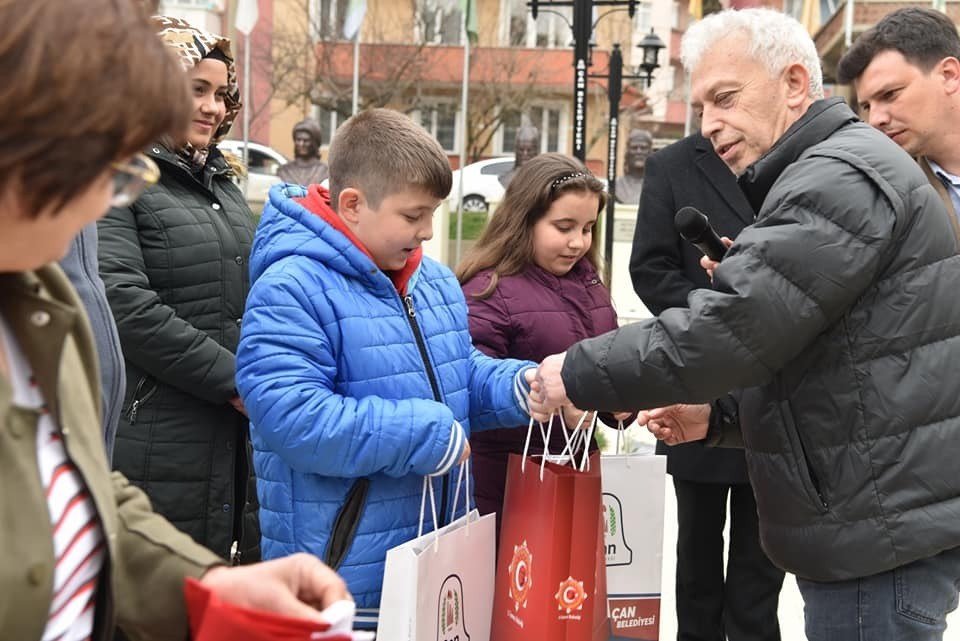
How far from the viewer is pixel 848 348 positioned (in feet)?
7.86

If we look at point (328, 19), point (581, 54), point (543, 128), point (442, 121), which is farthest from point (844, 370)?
point (442, 121)

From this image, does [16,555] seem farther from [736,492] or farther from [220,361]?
[736,492]

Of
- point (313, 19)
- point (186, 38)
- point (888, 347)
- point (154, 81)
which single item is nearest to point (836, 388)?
point (888, 347)

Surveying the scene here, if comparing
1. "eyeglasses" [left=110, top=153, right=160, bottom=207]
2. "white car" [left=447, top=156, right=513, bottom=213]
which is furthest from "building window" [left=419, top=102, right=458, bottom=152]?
"eyeglasses" [left=110, top=153, right=160, bottom=207]

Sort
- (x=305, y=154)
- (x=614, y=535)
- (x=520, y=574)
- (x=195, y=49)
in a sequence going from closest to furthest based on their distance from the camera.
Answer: (x=520, y=574)
(x=614, y=535)
(x=195, y=49)
(x=305, y=154)

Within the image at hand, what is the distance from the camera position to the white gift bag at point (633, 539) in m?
3.32

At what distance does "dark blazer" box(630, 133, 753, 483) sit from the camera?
4074 millimetres

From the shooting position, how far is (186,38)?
3490 millimetres

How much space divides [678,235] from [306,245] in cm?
194

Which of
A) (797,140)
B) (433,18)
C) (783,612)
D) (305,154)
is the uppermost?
(433,18)

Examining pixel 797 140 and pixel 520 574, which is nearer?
pixel 797 140

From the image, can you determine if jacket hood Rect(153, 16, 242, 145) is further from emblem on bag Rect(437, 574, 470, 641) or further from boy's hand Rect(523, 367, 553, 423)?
emblem on bag Rect(437, 574, 470, 641)

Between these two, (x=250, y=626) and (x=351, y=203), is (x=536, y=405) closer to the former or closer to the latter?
(x=351, y=203)

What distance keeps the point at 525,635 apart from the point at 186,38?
2115 mm
